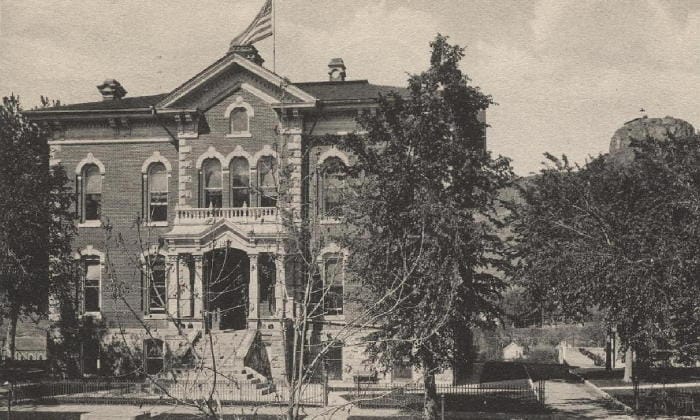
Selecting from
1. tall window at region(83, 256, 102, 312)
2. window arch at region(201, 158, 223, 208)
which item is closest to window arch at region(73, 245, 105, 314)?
tall window at region(83, 256, 102, 312)

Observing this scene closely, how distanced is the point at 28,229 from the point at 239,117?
9.05m

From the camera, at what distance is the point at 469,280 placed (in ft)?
62.8

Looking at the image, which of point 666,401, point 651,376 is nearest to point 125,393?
point 666,401

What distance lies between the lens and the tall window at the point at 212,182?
30.5m

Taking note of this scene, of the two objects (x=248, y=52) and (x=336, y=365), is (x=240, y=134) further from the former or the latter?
(x=336, y=365)

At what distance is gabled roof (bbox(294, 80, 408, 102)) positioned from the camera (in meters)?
29.7

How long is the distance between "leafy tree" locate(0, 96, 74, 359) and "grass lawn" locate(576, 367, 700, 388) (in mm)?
21626

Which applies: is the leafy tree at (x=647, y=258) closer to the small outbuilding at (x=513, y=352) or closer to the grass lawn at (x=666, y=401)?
the grass lawn at (x=666, y=401)

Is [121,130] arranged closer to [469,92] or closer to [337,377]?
[337,377]

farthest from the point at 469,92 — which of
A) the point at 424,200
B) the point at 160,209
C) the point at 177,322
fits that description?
the point at 160,209

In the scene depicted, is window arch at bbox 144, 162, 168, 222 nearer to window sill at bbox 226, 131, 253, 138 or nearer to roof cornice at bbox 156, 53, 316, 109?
roof cornice at bbox 156, 53, 316, 109

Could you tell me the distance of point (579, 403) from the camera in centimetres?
2433

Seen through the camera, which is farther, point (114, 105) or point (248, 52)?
point (248, 52)

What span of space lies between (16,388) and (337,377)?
1138 cm
